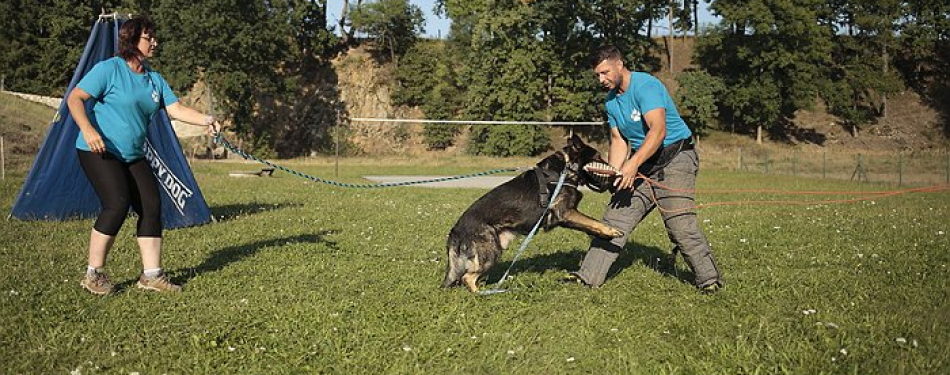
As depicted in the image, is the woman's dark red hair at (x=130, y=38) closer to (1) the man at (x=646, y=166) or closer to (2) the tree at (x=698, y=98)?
(1) the man at (x=646, y=166)

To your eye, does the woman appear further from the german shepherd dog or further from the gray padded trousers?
the gray padded trousers

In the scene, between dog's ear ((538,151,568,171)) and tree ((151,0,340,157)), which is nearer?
dog's ear ((538,151,568,171))

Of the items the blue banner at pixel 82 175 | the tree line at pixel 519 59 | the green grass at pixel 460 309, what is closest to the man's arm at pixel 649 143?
the green grass at pixel 460 309

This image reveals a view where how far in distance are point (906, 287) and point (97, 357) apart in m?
6.33

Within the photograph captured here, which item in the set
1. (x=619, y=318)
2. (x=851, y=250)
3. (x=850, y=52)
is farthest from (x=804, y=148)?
(x=619, y=318)

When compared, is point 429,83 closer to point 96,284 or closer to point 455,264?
point 455,264

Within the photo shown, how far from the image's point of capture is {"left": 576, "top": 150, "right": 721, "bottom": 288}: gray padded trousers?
19.6 feet

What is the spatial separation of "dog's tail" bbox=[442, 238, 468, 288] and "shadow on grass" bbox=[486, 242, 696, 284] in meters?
0.73

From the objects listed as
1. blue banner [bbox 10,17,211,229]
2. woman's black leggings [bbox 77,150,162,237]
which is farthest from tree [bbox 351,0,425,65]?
woman's black leggings [bbox 77,150,162,237]

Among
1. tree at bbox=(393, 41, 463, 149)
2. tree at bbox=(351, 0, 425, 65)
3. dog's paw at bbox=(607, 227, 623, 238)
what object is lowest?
dog's paw at bbox=(607, 227, 623, 238)

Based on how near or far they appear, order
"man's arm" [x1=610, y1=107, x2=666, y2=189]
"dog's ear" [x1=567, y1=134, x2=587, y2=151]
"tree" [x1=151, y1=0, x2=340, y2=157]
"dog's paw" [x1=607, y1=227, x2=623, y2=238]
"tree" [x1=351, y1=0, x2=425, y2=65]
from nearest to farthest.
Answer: "man's arm" [x1=610, y1=107, x2=666, y2=189], "dog's paw" [x1=607, y1=227, x2=623, y2=238], "dog's ear" [x1=567, y1=134, x2=587, y2=151], "tree" [x1=151, y1=0, x2=340, y2=157], "tree" [x1=351, y1=0, x2=425, y2=65]

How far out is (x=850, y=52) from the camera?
51781mm

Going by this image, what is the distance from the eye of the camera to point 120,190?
5.76 metres

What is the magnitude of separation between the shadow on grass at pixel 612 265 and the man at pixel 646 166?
606 millimetres
